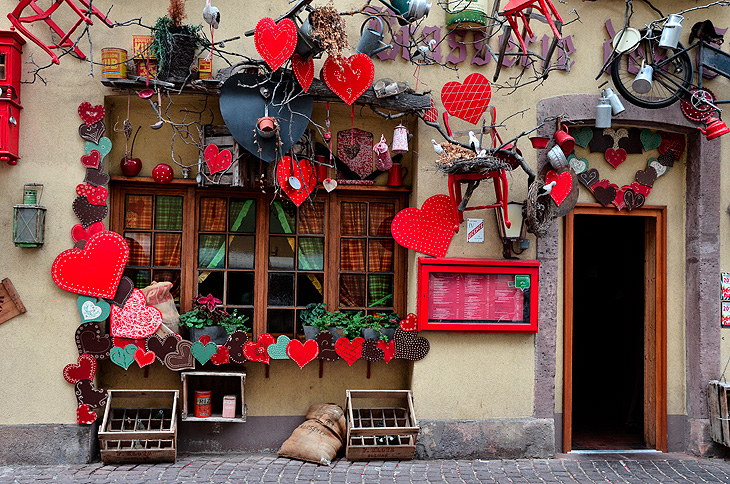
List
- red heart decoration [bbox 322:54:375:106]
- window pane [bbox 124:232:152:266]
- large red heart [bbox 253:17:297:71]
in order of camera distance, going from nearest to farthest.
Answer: large red heart [bbox 253:17:297:71], red heart decoration [bbox 322:54:375:106], window pane [bbox 124:232:152:266]

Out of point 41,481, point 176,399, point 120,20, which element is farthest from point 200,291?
point 120,20

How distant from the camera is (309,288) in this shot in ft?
22.0

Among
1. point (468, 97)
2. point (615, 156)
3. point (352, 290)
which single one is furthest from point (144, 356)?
point (615, 156)

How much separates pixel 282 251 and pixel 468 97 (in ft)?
7.57

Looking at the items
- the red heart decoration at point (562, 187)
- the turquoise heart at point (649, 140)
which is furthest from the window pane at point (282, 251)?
the turquoise heart at point (649, 140)

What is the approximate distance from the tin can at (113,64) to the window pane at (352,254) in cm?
254

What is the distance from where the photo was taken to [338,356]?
20.8 feet

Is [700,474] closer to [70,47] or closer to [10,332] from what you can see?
[10,332]

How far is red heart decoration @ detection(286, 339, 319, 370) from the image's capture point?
6.29 m

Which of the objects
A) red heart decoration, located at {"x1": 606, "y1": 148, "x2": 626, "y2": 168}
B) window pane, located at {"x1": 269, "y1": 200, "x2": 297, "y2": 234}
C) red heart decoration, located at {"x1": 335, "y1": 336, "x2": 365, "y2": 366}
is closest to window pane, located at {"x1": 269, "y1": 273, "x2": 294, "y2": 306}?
window pane, located at {"x1": 269, "y1": 200, "x2": 297, "y2": 234}

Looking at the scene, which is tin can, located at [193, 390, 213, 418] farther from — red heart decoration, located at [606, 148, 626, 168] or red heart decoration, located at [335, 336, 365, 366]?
red heart decoration, located at [606, 148, 626, 168]

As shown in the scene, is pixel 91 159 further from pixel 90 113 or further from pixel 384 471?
pixel 384 471

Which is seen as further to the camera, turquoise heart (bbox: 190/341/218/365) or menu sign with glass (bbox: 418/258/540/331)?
menu sign with glass (bbox: 418/258/540/331)

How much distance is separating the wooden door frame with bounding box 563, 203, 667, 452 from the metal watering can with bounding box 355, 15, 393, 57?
2.51 meters
